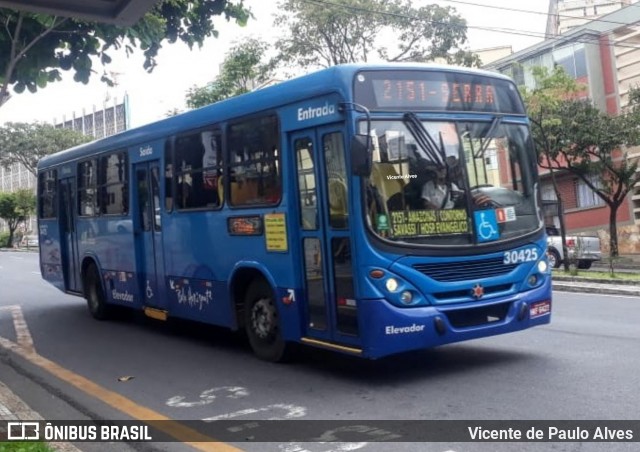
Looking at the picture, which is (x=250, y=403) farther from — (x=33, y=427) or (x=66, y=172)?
(x=66, y=172)

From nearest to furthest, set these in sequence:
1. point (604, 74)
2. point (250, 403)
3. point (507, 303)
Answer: point (250, 403)
point (507, 303)
point (604, 74)

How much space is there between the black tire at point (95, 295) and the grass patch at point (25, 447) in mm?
7801

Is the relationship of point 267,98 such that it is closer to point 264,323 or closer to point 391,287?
point 264,323

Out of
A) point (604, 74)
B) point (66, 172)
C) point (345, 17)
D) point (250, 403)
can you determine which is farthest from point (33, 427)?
point (604, 74)

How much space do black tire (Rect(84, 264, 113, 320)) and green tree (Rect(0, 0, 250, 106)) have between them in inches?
157

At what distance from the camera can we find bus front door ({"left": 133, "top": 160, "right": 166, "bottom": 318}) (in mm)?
10477

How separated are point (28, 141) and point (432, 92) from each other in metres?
51.6

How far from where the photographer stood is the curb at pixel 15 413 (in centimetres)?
540

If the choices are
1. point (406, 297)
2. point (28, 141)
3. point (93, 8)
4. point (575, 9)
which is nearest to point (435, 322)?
point (406, 297)

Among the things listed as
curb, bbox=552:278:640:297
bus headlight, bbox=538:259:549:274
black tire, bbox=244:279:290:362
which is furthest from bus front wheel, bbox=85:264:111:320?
curb, bbox=552:278:640:297

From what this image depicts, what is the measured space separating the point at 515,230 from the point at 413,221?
1.22 m

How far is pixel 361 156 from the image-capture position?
258 inches

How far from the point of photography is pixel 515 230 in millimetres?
7371

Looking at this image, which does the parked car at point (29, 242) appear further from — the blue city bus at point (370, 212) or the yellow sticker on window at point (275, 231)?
the yellow sticker on window at point (275, 231)
